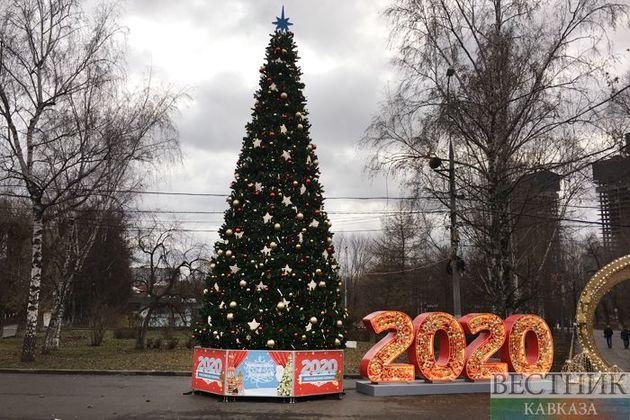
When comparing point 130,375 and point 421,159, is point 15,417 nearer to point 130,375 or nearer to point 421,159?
point 130,375

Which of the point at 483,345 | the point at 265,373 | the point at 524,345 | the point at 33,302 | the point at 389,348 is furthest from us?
the point at 33,302

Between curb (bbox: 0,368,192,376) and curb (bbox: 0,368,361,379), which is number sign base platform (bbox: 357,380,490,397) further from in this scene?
curb (bbox: 0,368,192,376)

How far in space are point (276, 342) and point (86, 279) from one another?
1581 inches

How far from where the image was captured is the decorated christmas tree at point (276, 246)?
11484mm

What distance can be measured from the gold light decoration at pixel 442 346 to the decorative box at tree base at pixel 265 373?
2606 millimetres

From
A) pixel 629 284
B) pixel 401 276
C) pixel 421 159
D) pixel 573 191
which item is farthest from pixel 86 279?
pixel 629 284

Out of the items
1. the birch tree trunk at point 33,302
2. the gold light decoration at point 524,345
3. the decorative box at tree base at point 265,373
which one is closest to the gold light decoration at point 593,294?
the gold light decoration at point 524,345

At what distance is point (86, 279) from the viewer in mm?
46500

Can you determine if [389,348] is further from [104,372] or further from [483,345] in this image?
[104,372]

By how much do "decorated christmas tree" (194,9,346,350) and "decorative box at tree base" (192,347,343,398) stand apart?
0.28m

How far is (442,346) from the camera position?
13.3m

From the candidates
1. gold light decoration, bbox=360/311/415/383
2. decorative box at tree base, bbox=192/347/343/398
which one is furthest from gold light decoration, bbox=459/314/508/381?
decorative box at tree base, bbox=192/347/343/398

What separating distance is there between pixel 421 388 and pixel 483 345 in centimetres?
208

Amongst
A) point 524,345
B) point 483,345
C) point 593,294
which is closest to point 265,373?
point 483,345
